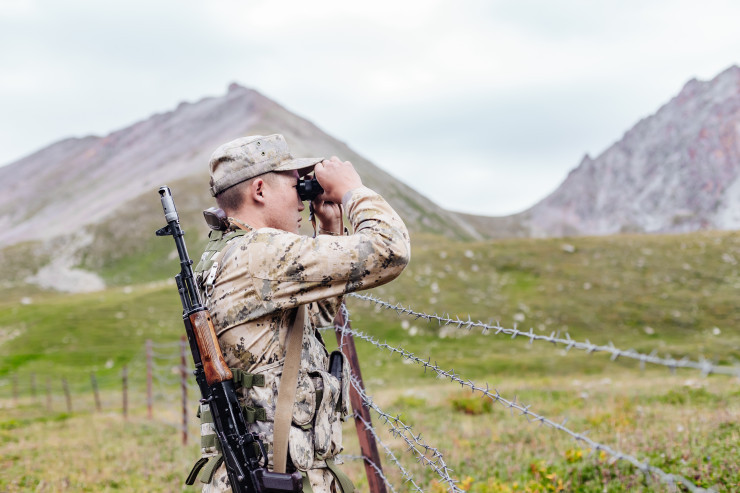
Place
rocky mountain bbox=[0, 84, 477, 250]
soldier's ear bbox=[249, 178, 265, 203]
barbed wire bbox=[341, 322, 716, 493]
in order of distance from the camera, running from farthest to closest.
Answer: rocky mountain bbox=[0, 84, 477, 250] → soldier's ear bbox=[249, 178, 265, 203] → barbed wire bbox=[341, 322, 716, 493]

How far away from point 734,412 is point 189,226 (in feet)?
262

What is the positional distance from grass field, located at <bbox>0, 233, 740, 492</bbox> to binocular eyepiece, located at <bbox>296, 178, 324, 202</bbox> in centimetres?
348

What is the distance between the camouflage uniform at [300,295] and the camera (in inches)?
107

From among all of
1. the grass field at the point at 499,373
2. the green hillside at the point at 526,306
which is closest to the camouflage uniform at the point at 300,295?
the grass field at the point at 499,373

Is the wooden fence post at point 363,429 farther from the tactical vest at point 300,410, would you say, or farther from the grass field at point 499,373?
the grass field at point 499,373

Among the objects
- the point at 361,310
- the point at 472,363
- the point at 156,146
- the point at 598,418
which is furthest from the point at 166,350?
the point at 156,146

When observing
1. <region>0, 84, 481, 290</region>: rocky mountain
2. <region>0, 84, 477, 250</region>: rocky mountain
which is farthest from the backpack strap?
<region>0, 84, 477, 250</region>: rocky mountain

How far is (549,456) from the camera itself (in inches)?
297

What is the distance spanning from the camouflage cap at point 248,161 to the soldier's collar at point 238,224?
163 millimetres

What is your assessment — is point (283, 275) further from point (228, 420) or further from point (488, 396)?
point (488, 396)

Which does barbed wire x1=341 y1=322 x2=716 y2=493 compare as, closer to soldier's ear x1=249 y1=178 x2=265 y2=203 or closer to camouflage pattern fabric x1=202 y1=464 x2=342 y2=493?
camouflage pattern fabric x1=202 y1=464 x2=342 y2=493

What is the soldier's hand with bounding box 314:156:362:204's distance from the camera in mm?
3008

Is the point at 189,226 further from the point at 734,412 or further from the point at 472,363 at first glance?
the point at 734,412

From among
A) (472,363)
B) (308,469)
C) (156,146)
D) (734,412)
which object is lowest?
(472,363)
